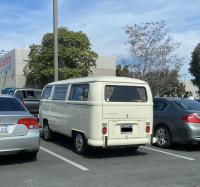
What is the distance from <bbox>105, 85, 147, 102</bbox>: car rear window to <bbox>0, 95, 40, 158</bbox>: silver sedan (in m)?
1.90

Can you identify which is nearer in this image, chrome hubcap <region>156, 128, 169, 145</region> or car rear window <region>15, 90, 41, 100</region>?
chrome hubcap <region>156, 128, 169, 145</region>

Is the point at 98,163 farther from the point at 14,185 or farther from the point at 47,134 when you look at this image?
the point at 47,134

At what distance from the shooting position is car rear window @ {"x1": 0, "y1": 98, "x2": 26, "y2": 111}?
918 cm

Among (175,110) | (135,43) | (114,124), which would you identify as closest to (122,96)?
(114,124)

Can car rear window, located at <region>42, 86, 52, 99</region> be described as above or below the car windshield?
above

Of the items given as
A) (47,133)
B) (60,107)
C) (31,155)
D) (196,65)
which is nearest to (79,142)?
(31,155)

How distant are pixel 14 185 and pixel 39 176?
74 cm

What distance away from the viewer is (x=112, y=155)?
396 inches

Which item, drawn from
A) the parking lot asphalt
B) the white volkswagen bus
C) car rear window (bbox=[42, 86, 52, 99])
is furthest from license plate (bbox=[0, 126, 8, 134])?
car rear window (bbox=[42, 86, 52, 99])

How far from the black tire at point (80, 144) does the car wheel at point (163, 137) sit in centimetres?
267

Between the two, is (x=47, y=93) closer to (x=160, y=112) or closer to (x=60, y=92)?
(x=60, y=92)

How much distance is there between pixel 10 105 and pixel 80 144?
6.41 ft

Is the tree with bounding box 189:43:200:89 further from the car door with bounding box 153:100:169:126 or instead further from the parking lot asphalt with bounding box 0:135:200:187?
the parking lot asphalt with bounding box 0:135:200:187

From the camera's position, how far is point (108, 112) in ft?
31.0
